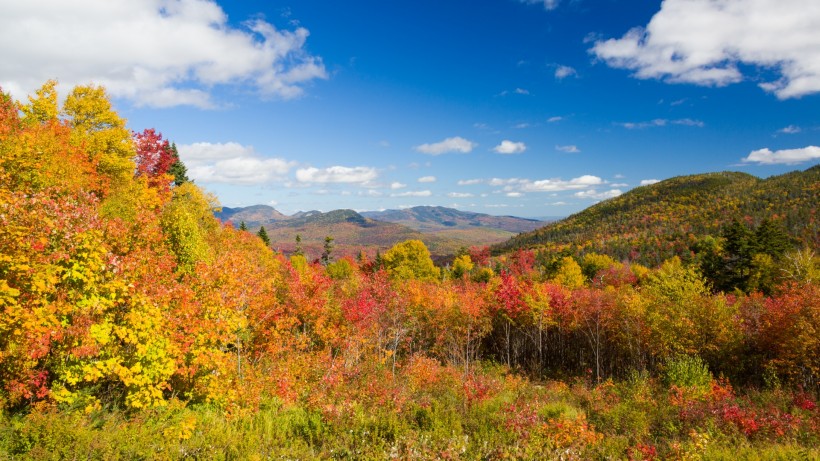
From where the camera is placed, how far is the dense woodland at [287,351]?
10.7m

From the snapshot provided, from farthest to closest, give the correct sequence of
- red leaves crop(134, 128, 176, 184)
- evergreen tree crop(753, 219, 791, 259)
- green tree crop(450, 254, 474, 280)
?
green tree crop(450, 254, 474, 280)
evergreen tree crop(753, 219, 791, 259)
red leaves crop(134, 128, 176, 184)

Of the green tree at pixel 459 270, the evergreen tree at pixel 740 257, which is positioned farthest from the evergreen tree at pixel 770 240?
the green tree at pixel 459 270

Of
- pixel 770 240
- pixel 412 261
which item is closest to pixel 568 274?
pixel 770 240

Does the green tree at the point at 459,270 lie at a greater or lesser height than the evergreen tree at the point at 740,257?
lesser

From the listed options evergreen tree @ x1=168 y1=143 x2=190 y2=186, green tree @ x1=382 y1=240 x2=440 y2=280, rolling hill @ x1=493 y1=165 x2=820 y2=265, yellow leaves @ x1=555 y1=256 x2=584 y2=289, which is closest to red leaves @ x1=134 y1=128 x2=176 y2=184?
evergreen tree @ x1=168 y1=143 x2=190 y2=186

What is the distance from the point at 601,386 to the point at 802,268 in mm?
29152

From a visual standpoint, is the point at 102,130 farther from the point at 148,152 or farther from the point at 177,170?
the point at 177,170

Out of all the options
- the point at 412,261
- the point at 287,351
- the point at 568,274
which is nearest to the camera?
the point at 287,351

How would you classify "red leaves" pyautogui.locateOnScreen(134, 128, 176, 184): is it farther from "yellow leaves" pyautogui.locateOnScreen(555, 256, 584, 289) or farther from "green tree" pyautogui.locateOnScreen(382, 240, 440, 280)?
"yellow leaves" pyautogui.locateOnScreen(555, 256, 584, 289)

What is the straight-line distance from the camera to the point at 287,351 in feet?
76.4

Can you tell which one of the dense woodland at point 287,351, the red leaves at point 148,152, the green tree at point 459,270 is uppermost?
the red leaves at point 148,152

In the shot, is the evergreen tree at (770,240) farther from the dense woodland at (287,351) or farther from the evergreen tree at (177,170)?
the evergreen tree at (177,170)

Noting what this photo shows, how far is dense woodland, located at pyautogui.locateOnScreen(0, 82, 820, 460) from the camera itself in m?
10.7

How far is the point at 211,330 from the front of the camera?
14.1m
